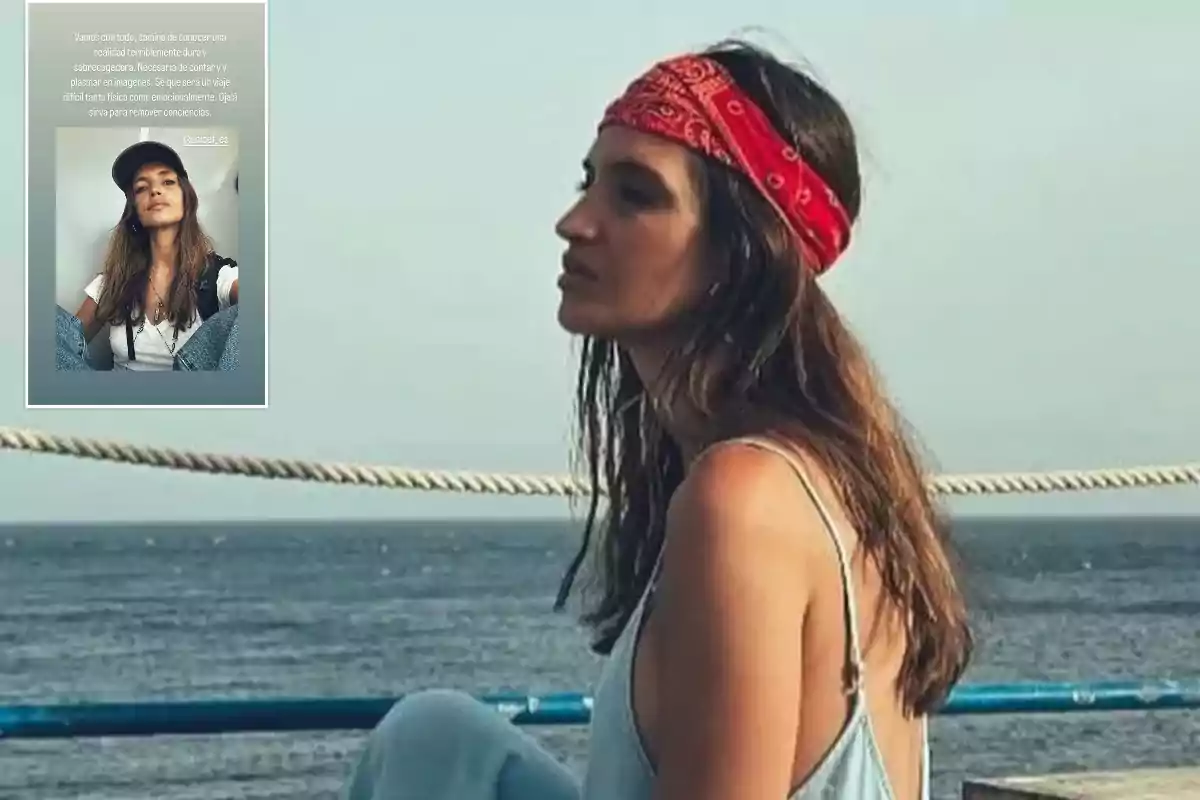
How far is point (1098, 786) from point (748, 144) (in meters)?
1.13

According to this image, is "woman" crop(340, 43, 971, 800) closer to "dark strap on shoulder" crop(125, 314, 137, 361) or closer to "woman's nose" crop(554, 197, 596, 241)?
"woman's nose" crop(554, 197, 596, 241)

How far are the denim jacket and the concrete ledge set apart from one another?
1677mm

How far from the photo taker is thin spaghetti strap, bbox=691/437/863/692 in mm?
1687

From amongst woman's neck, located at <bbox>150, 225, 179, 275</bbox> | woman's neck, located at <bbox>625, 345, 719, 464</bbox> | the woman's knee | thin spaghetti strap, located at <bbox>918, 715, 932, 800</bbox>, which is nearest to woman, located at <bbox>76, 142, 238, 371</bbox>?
woman's neck, located at <bbox>150, 225, 179, 275</bbox>

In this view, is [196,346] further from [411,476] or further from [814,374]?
[814,374]

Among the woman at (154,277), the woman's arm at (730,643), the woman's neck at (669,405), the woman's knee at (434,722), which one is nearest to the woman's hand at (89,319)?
the woman at (154,277)

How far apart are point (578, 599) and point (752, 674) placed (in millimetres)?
857

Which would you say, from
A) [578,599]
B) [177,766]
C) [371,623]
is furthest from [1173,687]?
[371,623]

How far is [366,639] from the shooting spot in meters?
47.3

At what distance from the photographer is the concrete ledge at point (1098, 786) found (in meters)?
2.44

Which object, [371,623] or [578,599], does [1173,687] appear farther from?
[371,623]

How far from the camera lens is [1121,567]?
77438 mm

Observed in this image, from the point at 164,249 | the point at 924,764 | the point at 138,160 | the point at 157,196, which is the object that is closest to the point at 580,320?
the point at 924,764

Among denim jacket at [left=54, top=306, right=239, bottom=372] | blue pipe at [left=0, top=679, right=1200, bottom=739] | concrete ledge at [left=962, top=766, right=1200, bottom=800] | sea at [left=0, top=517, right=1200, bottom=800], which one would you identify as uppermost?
denim jacket at [left=54, top=306, right=239, bottom=372]
